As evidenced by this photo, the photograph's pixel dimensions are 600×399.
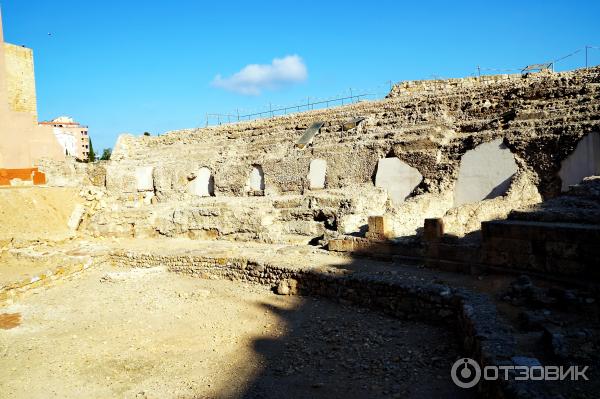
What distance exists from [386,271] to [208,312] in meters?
3.23

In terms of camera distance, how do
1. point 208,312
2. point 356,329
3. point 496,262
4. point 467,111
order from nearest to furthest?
point 356,329 < point 496,262 < point 208,312 < point 467,111

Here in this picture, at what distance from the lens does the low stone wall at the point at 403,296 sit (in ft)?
13.6

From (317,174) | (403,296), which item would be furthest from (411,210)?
(317,174)

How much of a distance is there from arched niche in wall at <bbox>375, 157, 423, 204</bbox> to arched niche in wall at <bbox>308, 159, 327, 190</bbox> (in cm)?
195

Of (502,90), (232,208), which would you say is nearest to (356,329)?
(232,208)

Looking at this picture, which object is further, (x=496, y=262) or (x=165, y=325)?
(x=165, y=325)

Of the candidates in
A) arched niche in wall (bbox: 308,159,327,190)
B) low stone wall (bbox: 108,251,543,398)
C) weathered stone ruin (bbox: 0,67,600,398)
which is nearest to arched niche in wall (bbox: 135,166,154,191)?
weathered stone ruin (bbox: 0,67,600,398)

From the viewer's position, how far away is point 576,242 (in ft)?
18.9

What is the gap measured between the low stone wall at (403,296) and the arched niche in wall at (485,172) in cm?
502

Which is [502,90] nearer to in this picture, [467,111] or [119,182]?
[467,111]

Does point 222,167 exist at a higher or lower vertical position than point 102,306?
higher

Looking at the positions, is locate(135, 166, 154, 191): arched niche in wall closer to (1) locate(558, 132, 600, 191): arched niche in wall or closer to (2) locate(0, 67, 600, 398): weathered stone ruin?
(2) locate(0, 67, 600, 398): weathered stone ruin

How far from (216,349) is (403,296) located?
9.41 feet

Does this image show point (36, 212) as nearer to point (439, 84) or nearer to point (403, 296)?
point (403, 296)
